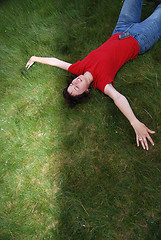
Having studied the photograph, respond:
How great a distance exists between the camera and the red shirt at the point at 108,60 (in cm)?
215

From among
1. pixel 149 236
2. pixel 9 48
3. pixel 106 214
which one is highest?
pixel 9 48

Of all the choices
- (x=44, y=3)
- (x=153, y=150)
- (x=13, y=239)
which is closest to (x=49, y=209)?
(x=13, y=239)

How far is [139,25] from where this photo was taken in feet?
7.95

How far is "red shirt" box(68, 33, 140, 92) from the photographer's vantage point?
215 cm

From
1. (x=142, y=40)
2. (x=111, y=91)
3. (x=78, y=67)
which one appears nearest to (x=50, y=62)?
(x=78, y=67)

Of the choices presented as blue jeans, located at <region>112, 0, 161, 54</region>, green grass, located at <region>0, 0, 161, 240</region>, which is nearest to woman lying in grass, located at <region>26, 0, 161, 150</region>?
blue jeans, located at <region>112, 0, 161, 54</region>

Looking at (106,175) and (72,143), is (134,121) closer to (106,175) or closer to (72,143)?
(106,175)

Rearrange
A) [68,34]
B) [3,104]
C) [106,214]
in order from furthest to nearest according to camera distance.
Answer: [68,34] < [3,104] < [106,214]

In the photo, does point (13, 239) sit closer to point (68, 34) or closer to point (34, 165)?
point (34, 165)

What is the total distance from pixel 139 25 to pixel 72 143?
2.24 m

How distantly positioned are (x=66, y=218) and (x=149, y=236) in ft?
3.45

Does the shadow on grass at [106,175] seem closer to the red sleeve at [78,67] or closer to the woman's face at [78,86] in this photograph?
the woman's face at [78,86]

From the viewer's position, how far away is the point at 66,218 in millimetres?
1969

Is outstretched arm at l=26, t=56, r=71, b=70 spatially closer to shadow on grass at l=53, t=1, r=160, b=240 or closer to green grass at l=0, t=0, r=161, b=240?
green grass at l=0, t=0, r=161, b=240
